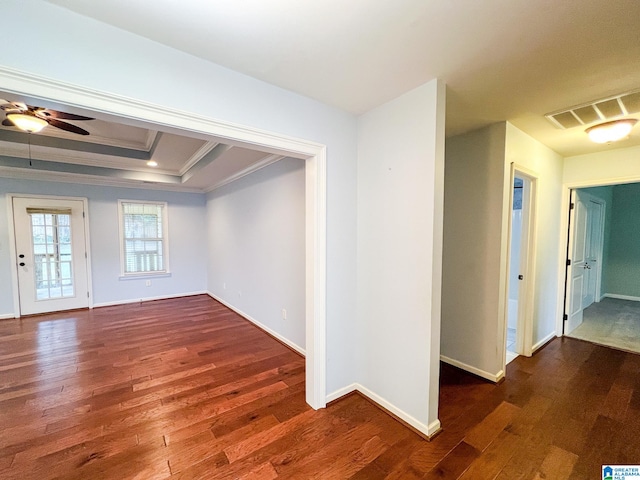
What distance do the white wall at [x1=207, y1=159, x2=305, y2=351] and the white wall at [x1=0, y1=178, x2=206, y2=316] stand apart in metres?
1.06

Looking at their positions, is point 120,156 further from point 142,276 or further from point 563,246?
point 563,246

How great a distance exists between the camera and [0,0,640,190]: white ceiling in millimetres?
1204

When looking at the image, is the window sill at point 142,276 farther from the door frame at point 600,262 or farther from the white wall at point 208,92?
the door frame at point 600,262

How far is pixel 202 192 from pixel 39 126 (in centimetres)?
370

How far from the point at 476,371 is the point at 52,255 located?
6.94 metres

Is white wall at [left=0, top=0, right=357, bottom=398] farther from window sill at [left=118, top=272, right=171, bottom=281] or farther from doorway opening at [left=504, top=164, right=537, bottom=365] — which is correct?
window sill at [left=118, top=272, right=171, bottom=281]

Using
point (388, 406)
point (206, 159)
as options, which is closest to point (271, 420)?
point (388, 406)

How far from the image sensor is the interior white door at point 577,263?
11.9ft

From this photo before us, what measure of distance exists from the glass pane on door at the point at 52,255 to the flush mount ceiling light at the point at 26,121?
3142 mm

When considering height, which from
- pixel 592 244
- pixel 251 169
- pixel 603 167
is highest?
pixel 251 169

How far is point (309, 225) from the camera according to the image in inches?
87.0

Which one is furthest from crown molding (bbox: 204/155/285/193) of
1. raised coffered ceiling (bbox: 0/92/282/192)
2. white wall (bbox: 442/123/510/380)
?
white wall (bbox: 442/123/510/380)

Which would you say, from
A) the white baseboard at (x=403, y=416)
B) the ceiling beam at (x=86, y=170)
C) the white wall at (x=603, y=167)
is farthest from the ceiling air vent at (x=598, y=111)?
the ceiling beam at (x=86, y=170)

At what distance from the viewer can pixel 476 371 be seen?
2689mm
